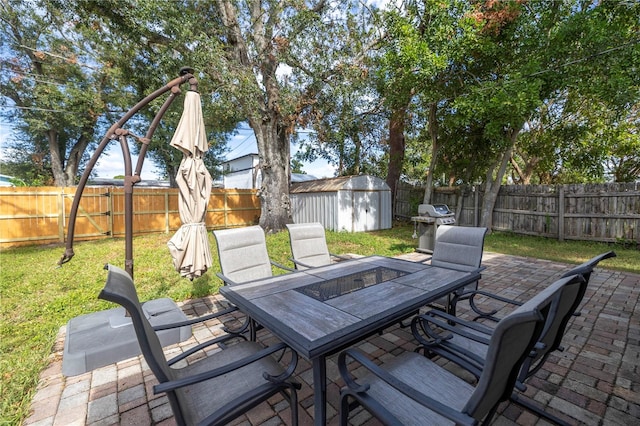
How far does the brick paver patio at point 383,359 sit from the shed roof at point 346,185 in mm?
7460

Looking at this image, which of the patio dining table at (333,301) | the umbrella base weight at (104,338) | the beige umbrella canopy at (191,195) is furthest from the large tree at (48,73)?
the patio dining table at (333,301)

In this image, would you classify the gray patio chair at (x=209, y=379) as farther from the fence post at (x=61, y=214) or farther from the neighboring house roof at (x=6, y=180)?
the neighboring house roof at (x=6, y=180)

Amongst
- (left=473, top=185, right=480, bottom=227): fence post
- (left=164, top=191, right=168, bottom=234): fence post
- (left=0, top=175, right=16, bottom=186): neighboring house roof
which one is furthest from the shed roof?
(left=0, top=175, right=16, bottom=186): neighboring house roof

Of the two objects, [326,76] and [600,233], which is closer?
[600,233]

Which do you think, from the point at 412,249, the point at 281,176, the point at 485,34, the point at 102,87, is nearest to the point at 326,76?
the point at 281,176

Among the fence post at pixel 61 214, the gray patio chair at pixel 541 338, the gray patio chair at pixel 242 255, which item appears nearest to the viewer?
the gray patio chair at pixel 541 338

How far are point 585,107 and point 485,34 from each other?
5.42 meters

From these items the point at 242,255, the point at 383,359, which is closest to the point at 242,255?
the point at 242,255

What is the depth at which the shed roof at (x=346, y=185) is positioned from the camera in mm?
10000

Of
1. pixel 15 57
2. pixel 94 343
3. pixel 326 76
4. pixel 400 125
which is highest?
pixel 15 57

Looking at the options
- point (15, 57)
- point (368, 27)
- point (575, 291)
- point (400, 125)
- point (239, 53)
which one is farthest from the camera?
point (15, 57)

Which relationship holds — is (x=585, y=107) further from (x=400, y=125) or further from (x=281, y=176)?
(x=281, y=176)

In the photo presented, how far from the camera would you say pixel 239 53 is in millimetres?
8211

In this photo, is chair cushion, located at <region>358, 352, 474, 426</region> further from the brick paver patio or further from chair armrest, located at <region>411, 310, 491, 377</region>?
the brick paver patio
